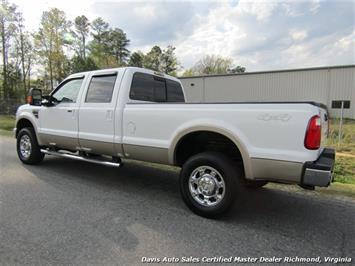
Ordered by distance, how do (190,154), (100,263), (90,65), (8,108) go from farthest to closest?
1. (90,65)
2. (8,108)
3. (190,154)
4. (100,263)

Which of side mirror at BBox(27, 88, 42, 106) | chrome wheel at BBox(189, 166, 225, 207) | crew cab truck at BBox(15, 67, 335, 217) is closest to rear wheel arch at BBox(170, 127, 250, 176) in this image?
crew cab truck at BBox(15, 67, 335, 217)

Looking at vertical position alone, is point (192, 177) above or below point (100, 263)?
above

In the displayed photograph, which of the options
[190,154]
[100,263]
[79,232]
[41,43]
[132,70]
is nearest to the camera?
[100,263]

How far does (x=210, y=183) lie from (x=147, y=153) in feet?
3.73

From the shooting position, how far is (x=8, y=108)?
29391 mm

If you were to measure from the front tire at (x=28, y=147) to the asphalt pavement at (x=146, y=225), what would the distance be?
1.01m

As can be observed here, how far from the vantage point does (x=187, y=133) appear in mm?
3830

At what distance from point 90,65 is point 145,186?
4058 centimetres

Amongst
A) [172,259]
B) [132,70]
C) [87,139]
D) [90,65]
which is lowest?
[172,259]

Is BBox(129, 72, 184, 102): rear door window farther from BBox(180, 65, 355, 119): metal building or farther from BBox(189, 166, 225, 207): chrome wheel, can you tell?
BBox(180, 65, 355, 119): metal building

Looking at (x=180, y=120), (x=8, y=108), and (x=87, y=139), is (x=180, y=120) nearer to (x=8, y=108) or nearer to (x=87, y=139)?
(x=87, y=139)

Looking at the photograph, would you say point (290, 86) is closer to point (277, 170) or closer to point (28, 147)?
point (28, 147)

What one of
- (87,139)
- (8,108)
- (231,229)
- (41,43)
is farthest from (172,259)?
(41,43)

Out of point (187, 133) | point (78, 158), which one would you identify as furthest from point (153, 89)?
point (78, 158)
